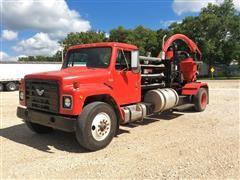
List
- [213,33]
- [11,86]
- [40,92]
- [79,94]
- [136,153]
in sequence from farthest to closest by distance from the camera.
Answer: [213,33]
[11,86]
[40,92]
[136,153]
[79,94]

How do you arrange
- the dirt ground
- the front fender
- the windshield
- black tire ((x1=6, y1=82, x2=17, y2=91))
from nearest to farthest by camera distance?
the dirt ground < the front fender < the windshield < black tire ((x1=6, y1=82, x2=17, y2=91))

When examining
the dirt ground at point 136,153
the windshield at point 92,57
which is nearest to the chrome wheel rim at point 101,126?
the dirt ground at point 136,153

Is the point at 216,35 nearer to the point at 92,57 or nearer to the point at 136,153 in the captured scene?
the point at 92,57

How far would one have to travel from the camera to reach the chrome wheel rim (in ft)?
19.3

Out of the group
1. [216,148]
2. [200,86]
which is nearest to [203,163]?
[216,148]

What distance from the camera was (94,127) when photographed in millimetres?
5898

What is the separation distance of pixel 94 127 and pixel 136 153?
1013 millimetres

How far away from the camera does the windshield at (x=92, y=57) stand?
269 inches

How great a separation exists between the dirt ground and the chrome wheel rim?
312mm

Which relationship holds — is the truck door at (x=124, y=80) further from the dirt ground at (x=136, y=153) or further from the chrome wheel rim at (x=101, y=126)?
the dirt ground at (x=136, y=153)

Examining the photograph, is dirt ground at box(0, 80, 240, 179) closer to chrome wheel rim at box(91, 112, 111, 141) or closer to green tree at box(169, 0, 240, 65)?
chrome wheel rim at box(91, 112, 111, 141)

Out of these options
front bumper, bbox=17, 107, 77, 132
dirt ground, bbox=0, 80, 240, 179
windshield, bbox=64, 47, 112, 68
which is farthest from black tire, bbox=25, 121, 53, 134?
windshield, bbox=64, 47, 112, 68

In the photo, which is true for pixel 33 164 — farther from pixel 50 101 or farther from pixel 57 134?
pixel 57 134

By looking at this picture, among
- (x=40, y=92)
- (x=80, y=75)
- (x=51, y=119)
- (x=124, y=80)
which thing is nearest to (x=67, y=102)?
(x=51, y=119)
